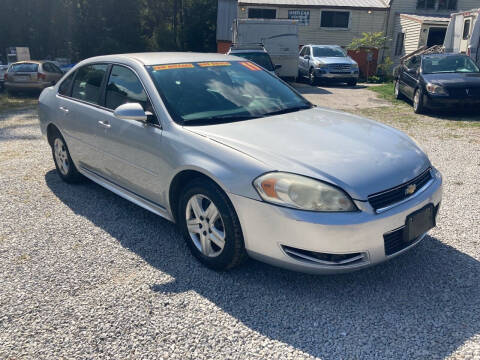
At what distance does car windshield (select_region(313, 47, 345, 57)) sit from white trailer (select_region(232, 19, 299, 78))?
1990mm

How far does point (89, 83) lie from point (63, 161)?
3.96 feet

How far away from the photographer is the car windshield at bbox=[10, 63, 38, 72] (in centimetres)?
1588

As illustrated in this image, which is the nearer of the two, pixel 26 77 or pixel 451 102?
pixel 451 102

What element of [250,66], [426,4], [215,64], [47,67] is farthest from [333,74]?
[215,64]

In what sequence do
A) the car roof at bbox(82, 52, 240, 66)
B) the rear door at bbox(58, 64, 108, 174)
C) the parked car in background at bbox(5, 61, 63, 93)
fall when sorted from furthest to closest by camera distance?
the parked car in background at bbox(5, 61, 63, 93) → the rear door at bbox(58, 64, 108, 174) → the car roof at bbox(82, 52, 240, 66)

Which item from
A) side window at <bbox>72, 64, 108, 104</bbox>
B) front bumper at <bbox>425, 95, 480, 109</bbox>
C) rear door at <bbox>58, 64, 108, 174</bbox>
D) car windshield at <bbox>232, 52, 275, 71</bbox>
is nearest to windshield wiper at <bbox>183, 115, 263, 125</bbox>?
rear door at <bbox>58, 64, 108, 174</bbox>

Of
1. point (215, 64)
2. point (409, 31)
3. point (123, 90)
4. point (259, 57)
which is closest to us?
point (123, 90)

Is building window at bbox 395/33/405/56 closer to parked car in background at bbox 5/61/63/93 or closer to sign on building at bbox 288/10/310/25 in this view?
sign on building at bbox 288/10/310/25

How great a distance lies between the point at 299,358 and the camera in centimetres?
243

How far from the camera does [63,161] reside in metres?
5.35

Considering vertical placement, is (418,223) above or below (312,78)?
above

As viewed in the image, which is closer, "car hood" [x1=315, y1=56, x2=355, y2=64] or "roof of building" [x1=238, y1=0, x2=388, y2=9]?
"car hood" [x1=315, y1=56, x2=355, y2=64]

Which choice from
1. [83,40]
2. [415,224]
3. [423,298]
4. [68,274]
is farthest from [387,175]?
[83,40]

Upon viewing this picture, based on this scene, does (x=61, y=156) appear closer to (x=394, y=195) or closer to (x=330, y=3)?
(x=394, y=195)
